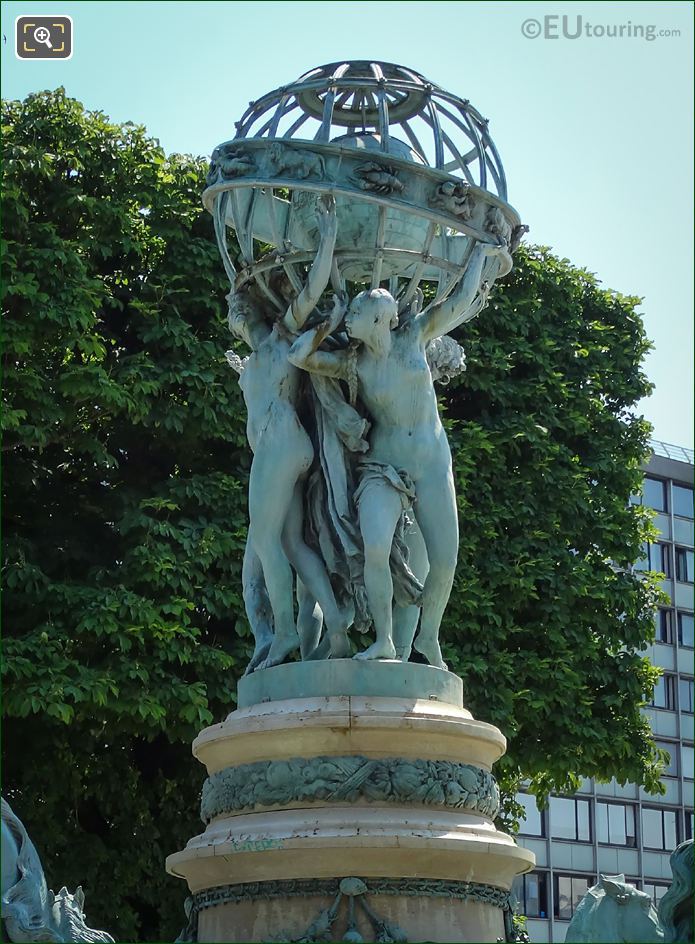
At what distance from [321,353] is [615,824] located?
3361 cm

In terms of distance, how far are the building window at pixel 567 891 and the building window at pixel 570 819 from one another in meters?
0.98

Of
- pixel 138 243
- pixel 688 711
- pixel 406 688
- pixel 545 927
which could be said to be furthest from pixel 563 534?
pixel 688 711

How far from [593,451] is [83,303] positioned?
6.96 m

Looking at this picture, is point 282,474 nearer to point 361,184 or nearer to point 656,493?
point 361,184

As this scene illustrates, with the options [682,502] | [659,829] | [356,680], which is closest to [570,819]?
[659,829]

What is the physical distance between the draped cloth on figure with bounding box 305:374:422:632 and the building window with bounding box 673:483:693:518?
36.8 meters

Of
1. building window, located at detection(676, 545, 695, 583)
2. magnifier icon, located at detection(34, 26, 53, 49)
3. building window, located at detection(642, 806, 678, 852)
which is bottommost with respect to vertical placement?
building window, located at detection(642, 806, 678, 852)

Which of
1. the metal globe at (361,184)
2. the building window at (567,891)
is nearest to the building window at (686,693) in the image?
the building window at (567,891)

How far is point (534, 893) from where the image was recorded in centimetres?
3872

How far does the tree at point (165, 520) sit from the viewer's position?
16750 mm

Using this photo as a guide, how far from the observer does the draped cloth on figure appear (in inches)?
404

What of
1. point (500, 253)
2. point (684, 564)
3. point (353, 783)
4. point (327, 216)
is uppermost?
point (327, 216)

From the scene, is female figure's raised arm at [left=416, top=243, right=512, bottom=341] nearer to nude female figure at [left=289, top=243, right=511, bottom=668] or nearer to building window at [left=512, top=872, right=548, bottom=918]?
nude female figure at [left=289, top=243, right=511, bottom=668]

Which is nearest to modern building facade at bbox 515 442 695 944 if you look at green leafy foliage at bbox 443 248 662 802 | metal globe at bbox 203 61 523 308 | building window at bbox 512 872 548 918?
building window at bbox 512 872 548 918
